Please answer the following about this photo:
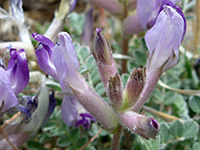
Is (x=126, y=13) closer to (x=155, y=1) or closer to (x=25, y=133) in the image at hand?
(x=155, y=1)

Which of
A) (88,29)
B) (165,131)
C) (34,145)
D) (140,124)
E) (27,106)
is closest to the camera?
(140,124)

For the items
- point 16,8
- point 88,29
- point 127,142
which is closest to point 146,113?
point 127,142

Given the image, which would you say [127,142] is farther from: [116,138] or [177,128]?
[116,138]

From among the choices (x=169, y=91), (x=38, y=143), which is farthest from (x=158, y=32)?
(x=38, y=143)

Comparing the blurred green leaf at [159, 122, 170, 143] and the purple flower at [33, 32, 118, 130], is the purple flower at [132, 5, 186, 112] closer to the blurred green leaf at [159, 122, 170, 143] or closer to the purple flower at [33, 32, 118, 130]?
the purple flower at [33, 32, 118, 130]

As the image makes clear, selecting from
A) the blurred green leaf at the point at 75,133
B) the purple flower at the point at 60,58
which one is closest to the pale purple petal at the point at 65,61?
the purple flower at the point at 60,58

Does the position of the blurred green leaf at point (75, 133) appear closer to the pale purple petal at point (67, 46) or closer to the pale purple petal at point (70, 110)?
the pale purple petal at point (70, 110)
